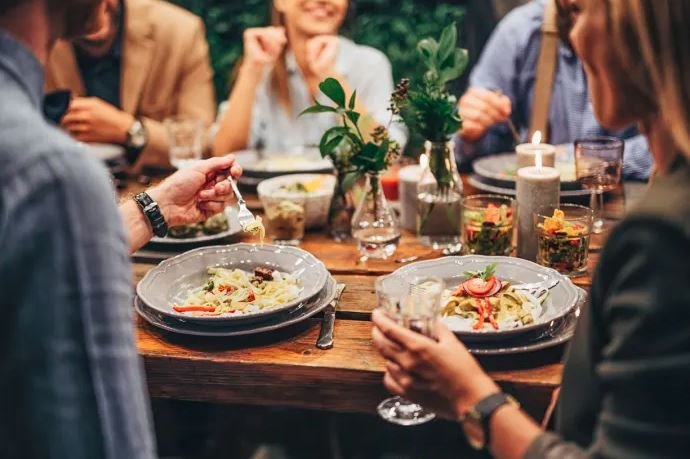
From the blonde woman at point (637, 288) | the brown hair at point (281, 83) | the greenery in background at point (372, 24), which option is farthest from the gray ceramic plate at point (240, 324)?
the greenery in background at point (372, 24)

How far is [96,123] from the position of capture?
118 inches

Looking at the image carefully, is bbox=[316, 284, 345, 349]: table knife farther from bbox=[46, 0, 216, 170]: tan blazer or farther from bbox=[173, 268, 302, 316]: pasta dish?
bbox=[46, 0, 216, 170]: tan blazer

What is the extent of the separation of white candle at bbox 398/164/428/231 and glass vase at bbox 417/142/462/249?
85mm

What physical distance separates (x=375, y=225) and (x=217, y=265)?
1.32 feet

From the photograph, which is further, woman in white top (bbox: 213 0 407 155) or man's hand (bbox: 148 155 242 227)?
woman in white top (bbox: 213 0 407 155)

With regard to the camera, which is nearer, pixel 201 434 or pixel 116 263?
pixel 116 263

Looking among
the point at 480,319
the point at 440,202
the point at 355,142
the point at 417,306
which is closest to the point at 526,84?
the point at 440,202

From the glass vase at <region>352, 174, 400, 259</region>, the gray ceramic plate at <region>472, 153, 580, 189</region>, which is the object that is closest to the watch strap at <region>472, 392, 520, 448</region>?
the glass vase at <region>352, 174, 400, 259</region>

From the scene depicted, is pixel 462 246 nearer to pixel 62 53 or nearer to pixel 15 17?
pixel 15 17

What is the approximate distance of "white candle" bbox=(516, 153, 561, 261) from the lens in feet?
6.24

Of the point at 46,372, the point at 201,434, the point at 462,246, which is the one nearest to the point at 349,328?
the point at 462,246

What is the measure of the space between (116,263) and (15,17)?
0.31m

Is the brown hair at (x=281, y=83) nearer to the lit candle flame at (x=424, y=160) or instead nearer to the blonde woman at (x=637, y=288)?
the lit candle flame at (x=424, y=160)

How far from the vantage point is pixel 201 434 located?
8.48ft
